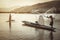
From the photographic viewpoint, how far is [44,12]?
2787mm

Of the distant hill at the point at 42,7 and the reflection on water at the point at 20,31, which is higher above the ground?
the distant hill at the point at 42,7

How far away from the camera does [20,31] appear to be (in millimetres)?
2762

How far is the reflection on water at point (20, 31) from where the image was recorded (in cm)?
273

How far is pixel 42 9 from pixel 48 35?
38 cm

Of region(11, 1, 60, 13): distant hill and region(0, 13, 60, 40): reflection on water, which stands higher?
region(11, 1, 60, 13): distant hill

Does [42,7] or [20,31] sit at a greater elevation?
[42,7]

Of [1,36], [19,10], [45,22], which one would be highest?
[19,10]

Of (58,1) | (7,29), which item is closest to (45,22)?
(58,1)

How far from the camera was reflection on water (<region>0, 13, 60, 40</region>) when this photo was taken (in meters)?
2.73

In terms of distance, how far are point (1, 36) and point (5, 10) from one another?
14.8 inches

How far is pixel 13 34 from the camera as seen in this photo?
9.03 feet

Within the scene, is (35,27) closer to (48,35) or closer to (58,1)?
(48,35)

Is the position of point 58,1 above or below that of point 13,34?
above

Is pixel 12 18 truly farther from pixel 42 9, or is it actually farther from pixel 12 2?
pixel 42 9
